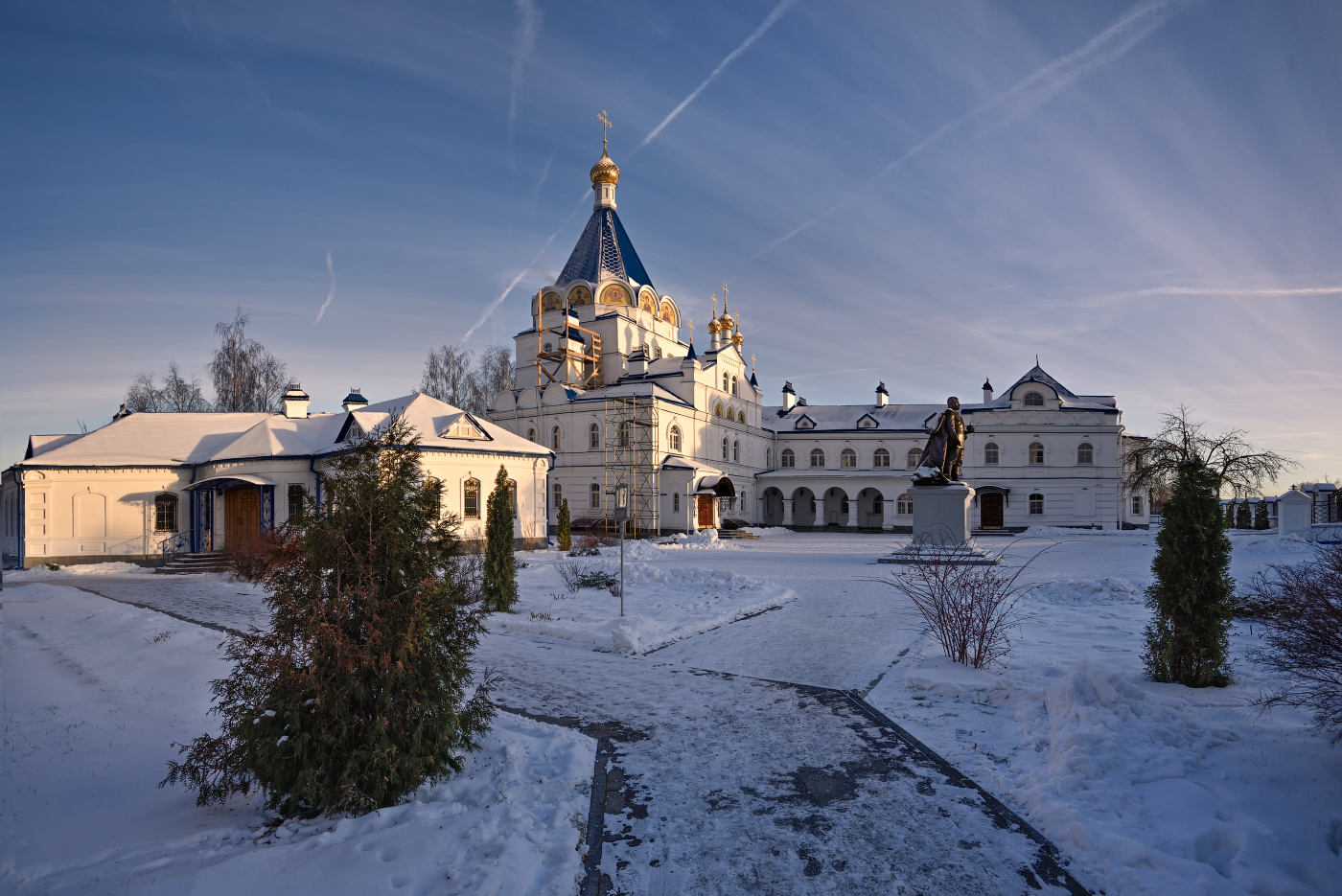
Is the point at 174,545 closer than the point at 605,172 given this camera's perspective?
Yes

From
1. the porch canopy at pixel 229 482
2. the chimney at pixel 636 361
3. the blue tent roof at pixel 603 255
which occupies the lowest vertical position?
the porch canopy at pixel 229 482

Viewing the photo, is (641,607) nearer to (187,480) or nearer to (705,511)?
(187,480)

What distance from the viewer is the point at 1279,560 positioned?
1758cm

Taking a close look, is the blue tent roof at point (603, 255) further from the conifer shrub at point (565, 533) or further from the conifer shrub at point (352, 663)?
the conifer shrub at point (352, 663)

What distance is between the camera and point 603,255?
4094cm

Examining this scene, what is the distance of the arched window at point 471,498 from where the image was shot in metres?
24.7

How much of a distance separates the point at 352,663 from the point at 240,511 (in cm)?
2376

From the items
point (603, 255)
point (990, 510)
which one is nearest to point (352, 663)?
point (603, 255)

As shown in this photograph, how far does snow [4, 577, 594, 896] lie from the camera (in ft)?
11.5

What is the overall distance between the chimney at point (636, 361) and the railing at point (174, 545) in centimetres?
2243

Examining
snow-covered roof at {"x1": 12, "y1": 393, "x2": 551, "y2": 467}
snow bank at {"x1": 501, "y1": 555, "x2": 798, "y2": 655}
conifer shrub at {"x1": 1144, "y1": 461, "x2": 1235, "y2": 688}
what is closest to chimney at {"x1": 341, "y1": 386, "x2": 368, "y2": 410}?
snow-covered roof at {"x1": 12, "y1": 393, "x2": 551, "y2": 467}

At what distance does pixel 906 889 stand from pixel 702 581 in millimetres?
11125

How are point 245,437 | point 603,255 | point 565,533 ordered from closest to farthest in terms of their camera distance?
point 245,437
point 565,533
point 603,255

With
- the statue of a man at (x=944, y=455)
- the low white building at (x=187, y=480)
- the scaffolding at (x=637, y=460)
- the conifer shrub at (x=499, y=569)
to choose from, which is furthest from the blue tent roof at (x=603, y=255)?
the conifer shrub at (x=499, y=569)
